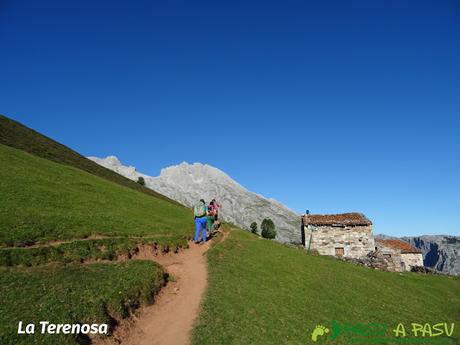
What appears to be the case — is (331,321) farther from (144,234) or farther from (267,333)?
(144,234)

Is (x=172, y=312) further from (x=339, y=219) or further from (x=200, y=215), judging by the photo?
(x=339, y=219)

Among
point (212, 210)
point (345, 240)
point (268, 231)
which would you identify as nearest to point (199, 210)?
point (212, 210)

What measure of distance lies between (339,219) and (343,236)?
3.73 meters

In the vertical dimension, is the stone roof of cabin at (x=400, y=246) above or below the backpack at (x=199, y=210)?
below

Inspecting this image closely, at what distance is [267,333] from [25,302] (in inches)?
456

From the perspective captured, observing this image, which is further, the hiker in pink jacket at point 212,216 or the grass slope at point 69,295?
the hiker in pink jacket at point 212,216

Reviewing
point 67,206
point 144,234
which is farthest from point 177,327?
point 67,206

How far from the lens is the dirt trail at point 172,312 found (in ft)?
52.1

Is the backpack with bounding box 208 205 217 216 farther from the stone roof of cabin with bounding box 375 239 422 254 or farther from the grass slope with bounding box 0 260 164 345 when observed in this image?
the stone roof of cabin with bounding box 375 239 422 254

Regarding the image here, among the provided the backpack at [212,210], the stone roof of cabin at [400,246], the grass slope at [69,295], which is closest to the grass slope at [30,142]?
the backpack at [212,210]

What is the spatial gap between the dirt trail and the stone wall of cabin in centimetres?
4206

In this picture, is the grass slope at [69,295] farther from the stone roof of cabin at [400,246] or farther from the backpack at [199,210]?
the stone roof of cabin at [400,246]

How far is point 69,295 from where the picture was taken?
1669cm

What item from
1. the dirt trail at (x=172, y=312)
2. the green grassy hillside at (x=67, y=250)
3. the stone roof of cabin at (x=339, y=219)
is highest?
the stone roof of cabin at (x=339, y=219)
